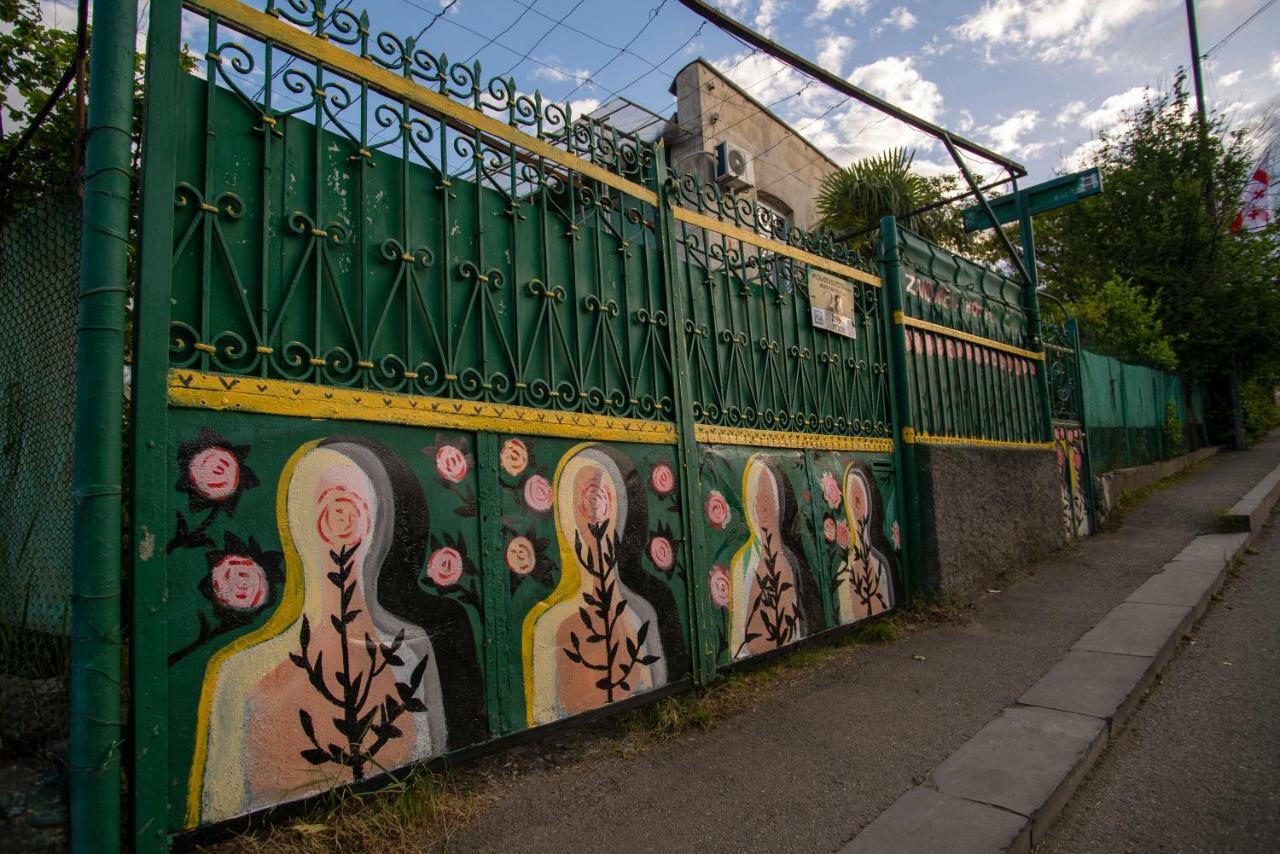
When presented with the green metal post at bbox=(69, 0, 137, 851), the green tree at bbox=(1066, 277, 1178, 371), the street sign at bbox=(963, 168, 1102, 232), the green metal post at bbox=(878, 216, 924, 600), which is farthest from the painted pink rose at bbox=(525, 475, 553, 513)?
the green tree at bbox=(1066, 277, 1178, 371)

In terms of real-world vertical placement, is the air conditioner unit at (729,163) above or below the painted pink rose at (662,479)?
above

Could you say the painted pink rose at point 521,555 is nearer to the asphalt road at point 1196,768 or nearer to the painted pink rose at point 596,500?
the painted pink rose at point 596,500

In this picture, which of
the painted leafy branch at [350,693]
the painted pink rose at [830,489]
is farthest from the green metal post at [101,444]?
the painted pink rose at [830,489]

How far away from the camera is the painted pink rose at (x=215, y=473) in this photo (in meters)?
2.18

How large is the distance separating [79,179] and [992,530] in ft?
21.5

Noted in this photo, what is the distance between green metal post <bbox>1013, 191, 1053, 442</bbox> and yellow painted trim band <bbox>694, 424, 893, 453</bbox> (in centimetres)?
333

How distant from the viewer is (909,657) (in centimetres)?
453

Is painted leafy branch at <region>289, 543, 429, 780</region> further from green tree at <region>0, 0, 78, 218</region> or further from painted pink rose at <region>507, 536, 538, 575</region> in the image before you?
green tree at <region>0, 0, 78, 218</region>

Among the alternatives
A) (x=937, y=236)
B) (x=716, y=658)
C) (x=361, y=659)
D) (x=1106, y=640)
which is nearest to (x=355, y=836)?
(x=361, y=659)

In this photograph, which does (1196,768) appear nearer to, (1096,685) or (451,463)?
(1096,685)

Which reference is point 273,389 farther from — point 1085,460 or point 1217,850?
point 1085,460

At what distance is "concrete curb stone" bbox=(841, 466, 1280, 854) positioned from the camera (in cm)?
238

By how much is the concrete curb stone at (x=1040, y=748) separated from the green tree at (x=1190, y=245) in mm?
12255

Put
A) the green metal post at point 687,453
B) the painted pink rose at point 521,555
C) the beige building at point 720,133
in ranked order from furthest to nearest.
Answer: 1. the beige building at point 720,133
2. the green metal post at point 687,453
3. the painted pink rose at point 521,555
